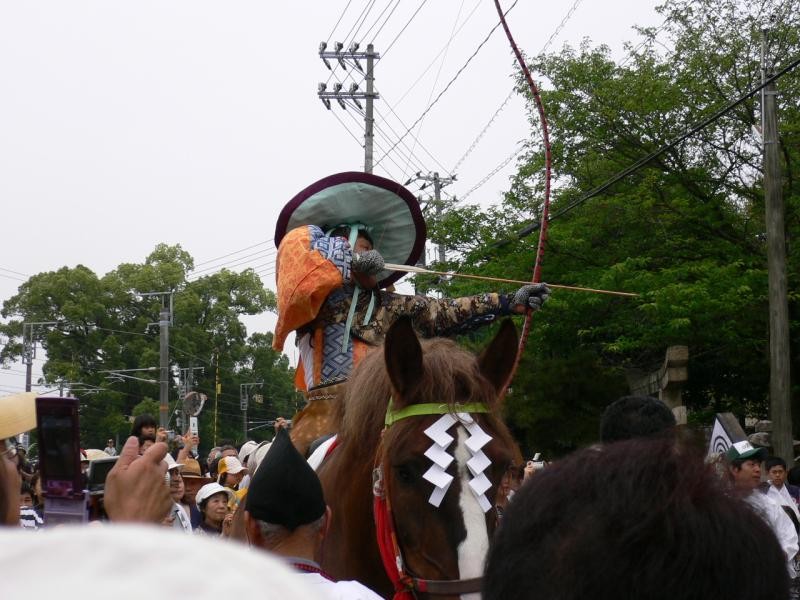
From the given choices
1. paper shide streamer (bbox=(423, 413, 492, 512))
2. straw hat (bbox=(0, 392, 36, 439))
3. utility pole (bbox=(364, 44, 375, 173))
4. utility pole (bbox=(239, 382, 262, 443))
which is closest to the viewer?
straw hat (bbox=(0, 392, 36, 439))

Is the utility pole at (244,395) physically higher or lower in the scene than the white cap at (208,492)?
higher

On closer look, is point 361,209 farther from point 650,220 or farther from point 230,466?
point 650,220

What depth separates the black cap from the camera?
10.1ft

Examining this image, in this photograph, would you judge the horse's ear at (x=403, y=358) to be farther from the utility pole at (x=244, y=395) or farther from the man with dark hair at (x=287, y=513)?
the utility pole at (x=244, y=395)

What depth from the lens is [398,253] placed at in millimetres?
6336

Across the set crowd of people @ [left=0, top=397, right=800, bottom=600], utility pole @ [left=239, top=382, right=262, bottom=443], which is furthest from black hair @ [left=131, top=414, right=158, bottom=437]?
utility pole @ [left=239, top=382, right=262, bottom=443]

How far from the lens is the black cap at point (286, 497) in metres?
3.08

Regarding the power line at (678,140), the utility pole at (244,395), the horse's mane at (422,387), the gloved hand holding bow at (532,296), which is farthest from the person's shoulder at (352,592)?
the utility pole at (244,395)

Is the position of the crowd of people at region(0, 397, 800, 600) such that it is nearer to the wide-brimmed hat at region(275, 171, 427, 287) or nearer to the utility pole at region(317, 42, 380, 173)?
the wide-brimmed hat at region(275, 171, 427, 287)

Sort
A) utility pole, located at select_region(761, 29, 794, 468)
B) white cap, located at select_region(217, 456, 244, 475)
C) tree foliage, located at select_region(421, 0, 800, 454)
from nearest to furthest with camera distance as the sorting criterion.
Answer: white cap, located at select_region(217, 456, 244, 475), utility pole, located at select_region(761, 29, 794, 468), tree foliage, located at select_region(421, 0, 800, 454)

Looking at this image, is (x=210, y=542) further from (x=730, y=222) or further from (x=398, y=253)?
(x=730, y=222)

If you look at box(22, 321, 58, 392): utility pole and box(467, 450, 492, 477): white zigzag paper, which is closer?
box(467, 450, 492, 477): white zigzag paper

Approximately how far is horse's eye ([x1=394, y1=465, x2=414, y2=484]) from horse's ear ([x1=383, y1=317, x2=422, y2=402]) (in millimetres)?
321

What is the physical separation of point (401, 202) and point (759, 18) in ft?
56.0
